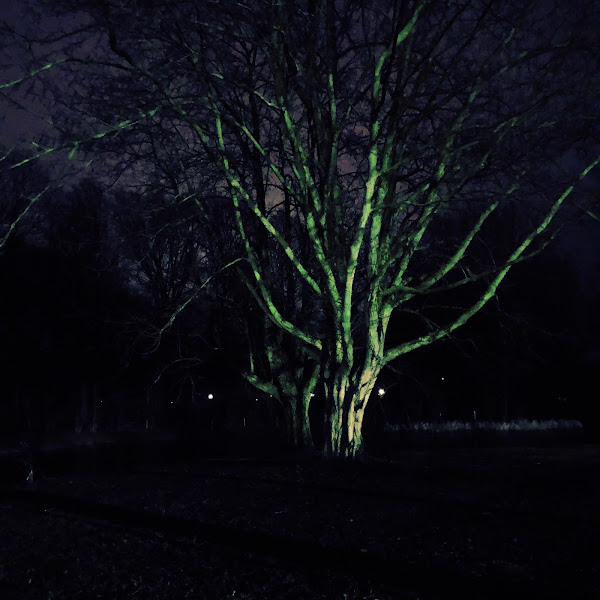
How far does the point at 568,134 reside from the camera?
10.9m

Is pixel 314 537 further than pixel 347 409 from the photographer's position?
No

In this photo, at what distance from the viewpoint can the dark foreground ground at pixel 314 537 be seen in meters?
4.49

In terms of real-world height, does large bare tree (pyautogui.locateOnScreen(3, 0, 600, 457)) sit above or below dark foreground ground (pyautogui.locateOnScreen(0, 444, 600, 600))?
above

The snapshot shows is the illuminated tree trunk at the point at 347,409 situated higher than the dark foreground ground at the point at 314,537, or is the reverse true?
the illuminated tree trunk at the point at 347,409

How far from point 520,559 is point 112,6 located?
380 inches

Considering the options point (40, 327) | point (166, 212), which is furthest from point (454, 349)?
point (166, 212)

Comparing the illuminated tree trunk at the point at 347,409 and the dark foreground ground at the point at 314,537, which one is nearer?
the dark foreground ground at the point at 314,537

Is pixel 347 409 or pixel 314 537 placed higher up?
pixel 347 409

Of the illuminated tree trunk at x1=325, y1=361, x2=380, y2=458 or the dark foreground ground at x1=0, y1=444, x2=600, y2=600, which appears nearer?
the dark foreground ground at x1=0, y1=444, x2=600, y2=600

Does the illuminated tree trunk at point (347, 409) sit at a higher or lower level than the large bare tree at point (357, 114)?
lower

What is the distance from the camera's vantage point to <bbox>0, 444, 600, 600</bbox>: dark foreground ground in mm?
4492

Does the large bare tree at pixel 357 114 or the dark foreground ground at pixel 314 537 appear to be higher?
the large bare tree at pixel 357 114

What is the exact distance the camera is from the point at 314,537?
5.74 m

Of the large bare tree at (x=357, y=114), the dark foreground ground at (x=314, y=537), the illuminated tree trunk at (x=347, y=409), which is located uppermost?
the large bare tree at (x=357, y=114)
